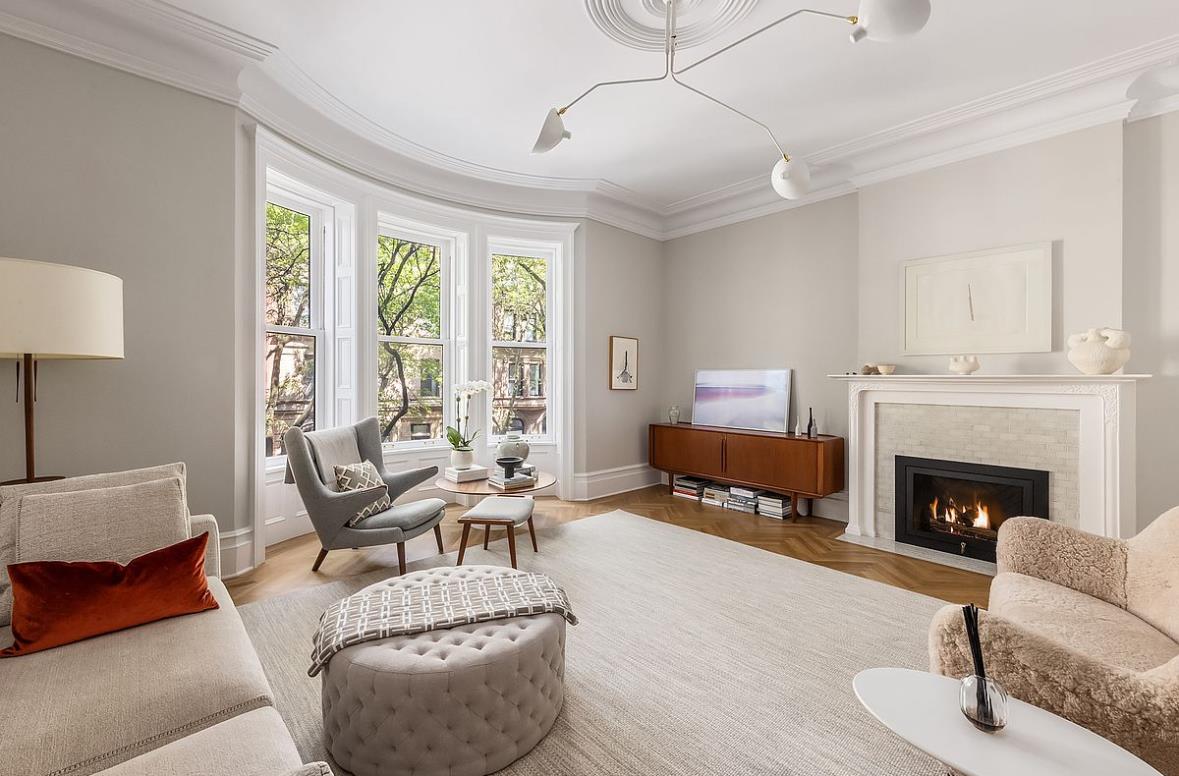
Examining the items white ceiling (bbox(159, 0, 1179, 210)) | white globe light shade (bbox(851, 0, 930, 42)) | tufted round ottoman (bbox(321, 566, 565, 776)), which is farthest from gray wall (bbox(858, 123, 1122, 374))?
tufted round ottoman (bbox(321, 566, 565, 776))

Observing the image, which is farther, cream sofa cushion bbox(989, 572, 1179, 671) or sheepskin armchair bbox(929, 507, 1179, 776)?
cream sofa cushion bbox(989, 572, 1179, 671)

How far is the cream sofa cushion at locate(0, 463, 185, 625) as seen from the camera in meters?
1.64

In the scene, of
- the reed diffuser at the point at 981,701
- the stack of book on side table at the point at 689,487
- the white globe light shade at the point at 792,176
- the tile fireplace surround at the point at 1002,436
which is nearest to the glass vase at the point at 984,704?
the reed diffuser at the point at 981,701

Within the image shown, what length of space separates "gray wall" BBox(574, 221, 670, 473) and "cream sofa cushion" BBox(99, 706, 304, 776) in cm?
417

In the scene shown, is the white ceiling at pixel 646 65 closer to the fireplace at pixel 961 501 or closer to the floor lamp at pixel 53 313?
the floor lamp at pixel 53 313

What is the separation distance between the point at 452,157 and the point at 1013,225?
4.36 meters

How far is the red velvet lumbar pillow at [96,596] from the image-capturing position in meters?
1.49

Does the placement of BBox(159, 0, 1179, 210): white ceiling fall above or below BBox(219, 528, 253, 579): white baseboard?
above

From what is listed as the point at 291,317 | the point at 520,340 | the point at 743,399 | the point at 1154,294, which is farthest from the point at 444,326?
the point at 1154,294

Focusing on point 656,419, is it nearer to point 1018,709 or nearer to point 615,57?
point 615,57

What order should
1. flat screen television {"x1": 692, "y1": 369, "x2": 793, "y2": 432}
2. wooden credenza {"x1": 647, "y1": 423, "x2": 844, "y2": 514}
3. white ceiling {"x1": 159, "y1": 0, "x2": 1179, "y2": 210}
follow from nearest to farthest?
white ceiling {"x1": 159, "y1": 0, "x2": 1179, "y2": 210}, wooden credenza {"x1": 647, "y1": 423, "x2": 844, "y2": 514}, flat screen television {"x1": 692, "y1": 369, "x2": 793, "y2": 432}

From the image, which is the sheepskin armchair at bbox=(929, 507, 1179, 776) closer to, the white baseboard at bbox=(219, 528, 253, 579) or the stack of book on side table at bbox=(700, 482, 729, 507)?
the stack of book on side table at bbox=(700, 482, 729, 507)

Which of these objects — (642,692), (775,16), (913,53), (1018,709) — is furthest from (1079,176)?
(642,692)

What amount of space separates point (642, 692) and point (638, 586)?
3.46 feet
